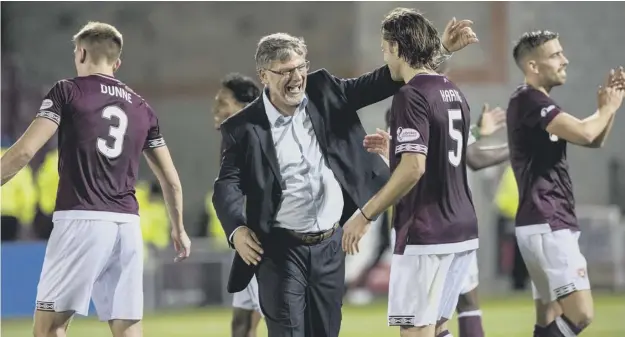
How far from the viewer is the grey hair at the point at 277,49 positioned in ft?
17.2

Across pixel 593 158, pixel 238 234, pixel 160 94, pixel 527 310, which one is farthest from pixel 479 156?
pixel 160 94

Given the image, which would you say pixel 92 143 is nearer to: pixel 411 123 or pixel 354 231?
pixel 354 231

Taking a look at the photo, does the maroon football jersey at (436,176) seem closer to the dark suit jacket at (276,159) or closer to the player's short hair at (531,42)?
the dark suit jacket at (276,159)

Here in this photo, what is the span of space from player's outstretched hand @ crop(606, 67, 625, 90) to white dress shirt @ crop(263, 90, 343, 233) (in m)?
1.93

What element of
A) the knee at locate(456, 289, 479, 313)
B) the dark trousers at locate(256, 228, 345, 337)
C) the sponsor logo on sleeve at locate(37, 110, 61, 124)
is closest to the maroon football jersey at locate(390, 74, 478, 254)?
the dark trousers at locate(256, 228, 345, 337)

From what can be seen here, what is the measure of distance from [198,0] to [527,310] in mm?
11554

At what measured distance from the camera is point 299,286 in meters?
5.30

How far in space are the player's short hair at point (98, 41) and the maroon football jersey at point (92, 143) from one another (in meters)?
0.12

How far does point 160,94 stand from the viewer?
21891mm

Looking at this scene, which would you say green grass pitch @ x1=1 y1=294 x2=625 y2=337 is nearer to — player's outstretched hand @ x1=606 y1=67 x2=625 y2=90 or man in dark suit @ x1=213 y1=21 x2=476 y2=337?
player's outstretched hand @ x1=606 y1=67 x2=625 y2=90

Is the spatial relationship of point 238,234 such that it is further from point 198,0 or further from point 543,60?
point 198,0

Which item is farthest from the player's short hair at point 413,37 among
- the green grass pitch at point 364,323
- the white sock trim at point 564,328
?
the green grass pitch at point 364,323

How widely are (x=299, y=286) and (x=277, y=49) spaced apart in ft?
3.85

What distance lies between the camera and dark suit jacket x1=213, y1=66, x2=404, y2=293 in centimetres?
527
